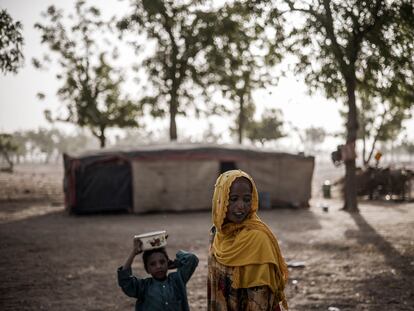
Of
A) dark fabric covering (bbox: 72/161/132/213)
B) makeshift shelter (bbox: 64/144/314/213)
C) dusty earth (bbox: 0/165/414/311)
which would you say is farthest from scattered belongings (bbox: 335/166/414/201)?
dark fabric covering (bbox: 72/161/132/213)

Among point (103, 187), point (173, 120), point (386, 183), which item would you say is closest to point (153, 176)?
point (103, 187)

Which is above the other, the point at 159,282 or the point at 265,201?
the point at 159,282

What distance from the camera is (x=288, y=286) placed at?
597 cm

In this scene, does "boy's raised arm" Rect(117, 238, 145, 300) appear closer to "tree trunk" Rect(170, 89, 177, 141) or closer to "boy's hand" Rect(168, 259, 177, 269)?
"boy's hand" Rect(168, 259, 177, 269)

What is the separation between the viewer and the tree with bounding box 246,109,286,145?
82.6 ft

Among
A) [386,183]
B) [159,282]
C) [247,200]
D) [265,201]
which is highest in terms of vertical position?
[247,200]

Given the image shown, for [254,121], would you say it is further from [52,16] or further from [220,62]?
[52,16]

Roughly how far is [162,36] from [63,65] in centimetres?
789

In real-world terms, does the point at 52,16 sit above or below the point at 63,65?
above

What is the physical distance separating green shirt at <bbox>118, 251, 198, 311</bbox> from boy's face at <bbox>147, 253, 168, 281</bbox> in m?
0.08

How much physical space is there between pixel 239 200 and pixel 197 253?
5954 mm

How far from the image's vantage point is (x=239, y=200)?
99.0 inches

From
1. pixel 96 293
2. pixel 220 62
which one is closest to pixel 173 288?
pixel 96 293

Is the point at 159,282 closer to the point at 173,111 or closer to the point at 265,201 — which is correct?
the point at 265,201
